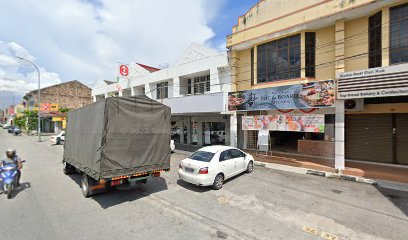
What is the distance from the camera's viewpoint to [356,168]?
32.4 feet

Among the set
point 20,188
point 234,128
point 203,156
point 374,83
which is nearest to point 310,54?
point 374,83

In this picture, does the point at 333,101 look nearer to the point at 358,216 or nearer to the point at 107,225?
the point at 358,216

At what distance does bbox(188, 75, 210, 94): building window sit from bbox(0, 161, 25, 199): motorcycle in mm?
13076

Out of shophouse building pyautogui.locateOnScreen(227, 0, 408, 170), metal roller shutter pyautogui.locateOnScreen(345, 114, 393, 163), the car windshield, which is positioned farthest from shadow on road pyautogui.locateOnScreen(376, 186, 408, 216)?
the car windshield

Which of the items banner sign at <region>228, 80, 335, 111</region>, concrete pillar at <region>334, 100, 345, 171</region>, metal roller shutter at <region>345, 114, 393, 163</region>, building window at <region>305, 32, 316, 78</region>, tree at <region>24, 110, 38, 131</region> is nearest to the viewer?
concrete pillar at <region>334, 100, 345, 171</region>

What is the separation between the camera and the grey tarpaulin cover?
19.9 ft

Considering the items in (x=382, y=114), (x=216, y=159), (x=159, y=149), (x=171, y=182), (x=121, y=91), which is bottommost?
(x=171, y=182)

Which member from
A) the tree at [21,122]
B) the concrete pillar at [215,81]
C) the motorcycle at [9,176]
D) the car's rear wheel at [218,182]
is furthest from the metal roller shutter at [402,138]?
the tree at [21,122]

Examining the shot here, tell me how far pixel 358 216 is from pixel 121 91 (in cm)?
2570

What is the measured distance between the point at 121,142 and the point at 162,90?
50.7 feet

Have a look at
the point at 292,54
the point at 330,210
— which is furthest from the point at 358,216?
the point at 292,54

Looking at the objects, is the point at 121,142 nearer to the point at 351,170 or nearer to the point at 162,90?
the point at 351,170

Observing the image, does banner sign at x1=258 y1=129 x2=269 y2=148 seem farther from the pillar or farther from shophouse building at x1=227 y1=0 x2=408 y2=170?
the pillar

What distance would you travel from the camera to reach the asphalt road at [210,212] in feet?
15.7
